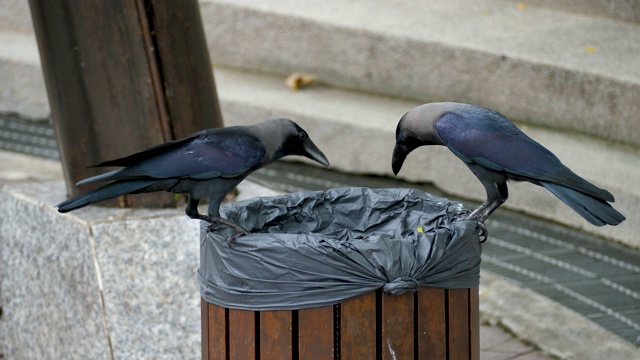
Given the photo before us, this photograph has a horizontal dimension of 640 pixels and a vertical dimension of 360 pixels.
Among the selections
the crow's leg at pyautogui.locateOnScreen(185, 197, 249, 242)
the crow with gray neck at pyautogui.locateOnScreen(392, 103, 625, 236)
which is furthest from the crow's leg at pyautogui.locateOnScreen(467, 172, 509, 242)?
the crow's leg at pyautogui.locateOnScreen(185, 197, 249, 242)

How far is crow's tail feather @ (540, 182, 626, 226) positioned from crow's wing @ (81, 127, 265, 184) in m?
0.84

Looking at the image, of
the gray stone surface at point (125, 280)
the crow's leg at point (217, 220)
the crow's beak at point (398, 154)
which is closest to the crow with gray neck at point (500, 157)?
the crow's beak at point (398, 154)

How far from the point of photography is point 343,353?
2.59 m

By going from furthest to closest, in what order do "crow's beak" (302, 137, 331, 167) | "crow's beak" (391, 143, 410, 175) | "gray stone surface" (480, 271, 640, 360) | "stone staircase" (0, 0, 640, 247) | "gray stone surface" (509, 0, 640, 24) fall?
"gray stone surface" (509, 0, 640, 24)
"stone staircase" (0, 0, 640, 247)
"gray stone surface" (480, 271, 640, 360)
"crow's beak" (391, 143, 410, 175)
"crow's beak" (302, 137, 331, 167)

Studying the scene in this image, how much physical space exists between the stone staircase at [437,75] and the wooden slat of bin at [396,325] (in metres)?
2.88

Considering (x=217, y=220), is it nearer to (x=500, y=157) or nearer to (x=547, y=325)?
(x=500, y=157)

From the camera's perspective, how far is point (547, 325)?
4.36 m

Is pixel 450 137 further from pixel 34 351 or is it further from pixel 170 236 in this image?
pixel 34 351

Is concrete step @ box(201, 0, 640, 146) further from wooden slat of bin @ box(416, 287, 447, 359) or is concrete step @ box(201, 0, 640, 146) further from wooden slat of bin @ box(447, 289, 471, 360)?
wooden slat of bin @ box(416, 287, 447, 359)

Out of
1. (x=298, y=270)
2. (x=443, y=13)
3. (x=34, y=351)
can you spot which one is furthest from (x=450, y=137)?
(x=443, y=13)

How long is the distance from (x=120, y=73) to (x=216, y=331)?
1.61 m

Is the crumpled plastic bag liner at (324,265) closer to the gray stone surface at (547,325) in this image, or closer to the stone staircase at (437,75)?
the gray stone surface at (547,325)

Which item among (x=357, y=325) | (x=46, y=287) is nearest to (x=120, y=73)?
(x=46, y=287)

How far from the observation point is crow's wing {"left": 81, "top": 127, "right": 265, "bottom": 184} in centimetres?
271
